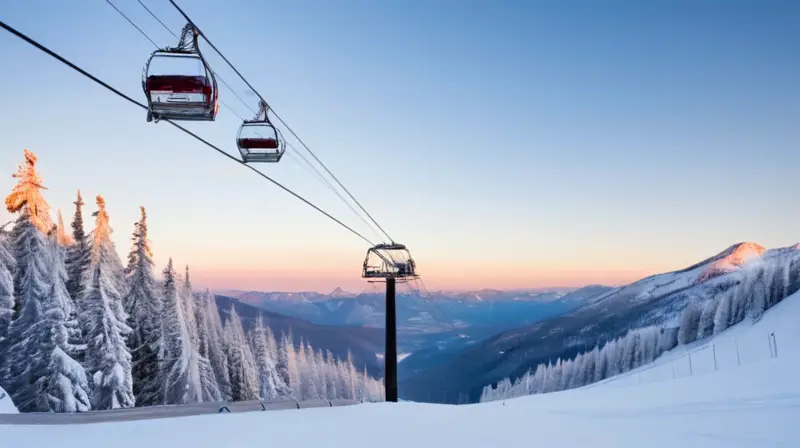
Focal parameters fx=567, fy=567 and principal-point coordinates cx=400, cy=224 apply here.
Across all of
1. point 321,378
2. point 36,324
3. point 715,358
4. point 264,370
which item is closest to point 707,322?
point 715,358

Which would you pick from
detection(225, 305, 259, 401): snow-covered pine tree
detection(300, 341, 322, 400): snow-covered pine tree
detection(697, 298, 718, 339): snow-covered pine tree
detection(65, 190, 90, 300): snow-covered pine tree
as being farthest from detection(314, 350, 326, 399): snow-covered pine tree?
detection(697, 298, 718, 339): snow-covered pine tree

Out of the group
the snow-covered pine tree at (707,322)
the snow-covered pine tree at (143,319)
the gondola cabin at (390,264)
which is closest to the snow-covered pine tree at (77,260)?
the snow-covered pine tree at (143,319)

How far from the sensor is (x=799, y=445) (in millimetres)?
8320

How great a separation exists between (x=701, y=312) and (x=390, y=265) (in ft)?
443

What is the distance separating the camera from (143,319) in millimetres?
40375

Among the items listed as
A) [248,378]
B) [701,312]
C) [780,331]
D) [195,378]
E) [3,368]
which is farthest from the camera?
[701,312]

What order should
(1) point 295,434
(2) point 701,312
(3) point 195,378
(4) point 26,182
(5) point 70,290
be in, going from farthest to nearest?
(2) point 701,312 < (3) point 195,378 < (5) point 70,290 < (4) point 26,182 < (1) point 295,434

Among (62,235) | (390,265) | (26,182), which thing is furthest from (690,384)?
(62,235)

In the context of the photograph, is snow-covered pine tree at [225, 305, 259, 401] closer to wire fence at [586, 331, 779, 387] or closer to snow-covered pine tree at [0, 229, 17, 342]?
snow-covered pine tree at [0, 229, 17, 342]

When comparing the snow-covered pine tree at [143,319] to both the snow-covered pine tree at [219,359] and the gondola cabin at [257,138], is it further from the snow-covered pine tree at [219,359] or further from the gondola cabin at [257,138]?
the gondola cabin at [257,138]

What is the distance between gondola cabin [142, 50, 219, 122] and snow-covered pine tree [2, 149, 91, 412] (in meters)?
26.7

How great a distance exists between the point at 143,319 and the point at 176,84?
36.9 meters

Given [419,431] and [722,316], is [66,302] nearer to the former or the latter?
[419,431]

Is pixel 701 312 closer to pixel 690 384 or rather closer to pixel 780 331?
pixel 780 331
